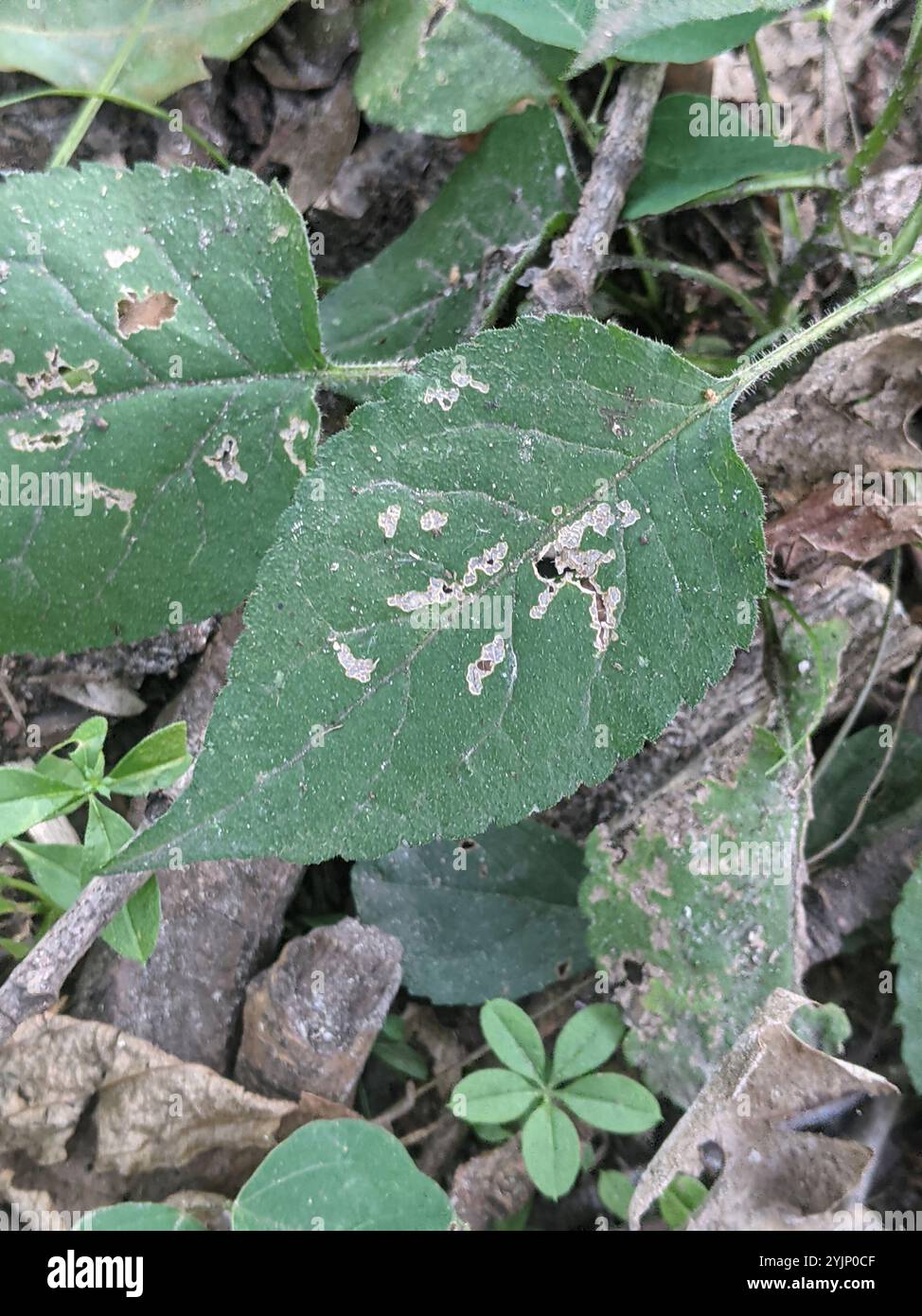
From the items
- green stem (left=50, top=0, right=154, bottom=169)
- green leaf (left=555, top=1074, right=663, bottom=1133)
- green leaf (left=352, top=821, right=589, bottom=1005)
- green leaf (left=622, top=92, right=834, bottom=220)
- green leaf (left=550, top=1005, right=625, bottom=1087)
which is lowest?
green leaf (left=555, top=1074, right=663, bottom=1133)

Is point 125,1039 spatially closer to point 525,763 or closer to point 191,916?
point 191,916

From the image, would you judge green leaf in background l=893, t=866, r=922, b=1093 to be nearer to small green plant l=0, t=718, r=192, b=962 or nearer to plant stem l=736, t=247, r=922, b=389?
plant stem l=736, t=247, r=922, b=389

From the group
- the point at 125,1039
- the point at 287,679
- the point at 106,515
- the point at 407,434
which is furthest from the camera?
the point at 125,1039

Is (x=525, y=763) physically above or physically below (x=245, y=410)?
below

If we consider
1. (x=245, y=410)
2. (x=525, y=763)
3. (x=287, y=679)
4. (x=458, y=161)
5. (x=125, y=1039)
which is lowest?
(x=125, y=1039)

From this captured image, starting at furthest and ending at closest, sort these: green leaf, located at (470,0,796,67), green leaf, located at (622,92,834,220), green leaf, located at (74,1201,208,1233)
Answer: green leaf, located at (622,92,834,220) < green leaf, located at (74,1201,208,1233) < green leaf, located at (470,0,796,67)

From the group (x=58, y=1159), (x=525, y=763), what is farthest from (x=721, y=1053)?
(x=58, y=1159)

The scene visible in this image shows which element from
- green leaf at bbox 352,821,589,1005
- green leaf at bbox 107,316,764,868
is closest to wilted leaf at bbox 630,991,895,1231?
green leaf at bbox 352,821,589,1005
